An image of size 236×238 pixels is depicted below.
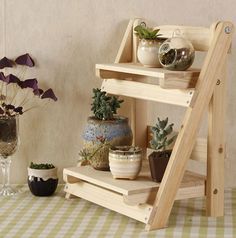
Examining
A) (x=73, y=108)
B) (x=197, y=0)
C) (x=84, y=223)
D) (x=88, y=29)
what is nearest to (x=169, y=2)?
(x=197, y=0)

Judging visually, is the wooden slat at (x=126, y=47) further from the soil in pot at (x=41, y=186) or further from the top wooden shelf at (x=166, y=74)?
the soil in pot at (x=41, y=186)

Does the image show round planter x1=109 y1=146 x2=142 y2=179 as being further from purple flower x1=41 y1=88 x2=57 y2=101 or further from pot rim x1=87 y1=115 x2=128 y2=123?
purple flower x1=41 y1=88 x2=57 y2=101

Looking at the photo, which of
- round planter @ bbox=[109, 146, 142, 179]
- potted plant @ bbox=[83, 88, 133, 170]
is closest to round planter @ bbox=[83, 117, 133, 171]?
potted plant @ bbox=[83, 88, 133, 170]

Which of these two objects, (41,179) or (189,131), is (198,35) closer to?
(189,131)

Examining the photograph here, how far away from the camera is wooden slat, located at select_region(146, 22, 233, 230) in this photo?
81.8 inches

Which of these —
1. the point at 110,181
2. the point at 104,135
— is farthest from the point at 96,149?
the point at 110,181

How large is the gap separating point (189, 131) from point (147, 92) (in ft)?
0.62

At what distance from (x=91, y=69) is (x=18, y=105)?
26 centimetres

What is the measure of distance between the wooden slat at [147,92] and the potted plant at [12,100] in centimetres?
20

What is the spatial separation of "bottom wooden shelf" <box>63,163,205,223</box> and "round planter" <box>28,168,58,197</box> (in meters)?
0.06

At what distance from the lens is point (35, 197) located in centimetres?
241

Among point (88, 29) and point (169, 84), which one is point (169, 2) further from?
point (169, 84)

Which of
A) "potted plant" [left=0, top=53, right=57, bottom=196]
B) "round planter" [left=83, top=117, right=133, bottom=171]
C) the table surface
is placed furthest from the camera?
"potted plant" [left=0, top=53, right=57, bottom=196]

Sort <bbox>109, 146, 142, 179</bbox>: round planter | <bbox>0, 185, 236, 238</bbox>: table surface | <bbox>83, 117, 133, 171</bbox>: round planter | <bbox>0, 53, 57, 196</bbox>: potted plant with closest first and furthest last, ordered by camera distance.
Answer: <bbox>0, 185, 236, 238</bbox>: table surface < <bbox>109, 146, 142, 179</bbox>: round planter < <bbox>83, 117, 133, 171</bbox>: round planter < <bbox>0, 53, 57, 196</bbox>: potted plant
